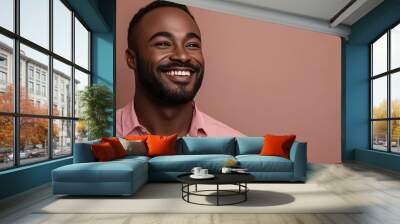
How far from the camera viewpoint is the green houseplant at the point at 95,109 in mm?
7418

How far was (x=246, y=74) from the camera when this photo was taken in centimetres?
855

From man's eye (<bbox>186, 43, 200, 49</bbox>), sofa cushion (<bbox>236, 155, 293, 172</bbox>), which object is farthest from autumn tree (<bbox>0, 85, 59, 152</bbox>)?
man's eye (<bbox>186, 43, 200, 49</bbox>)

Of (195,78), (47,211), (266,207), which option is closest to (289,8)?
(195,78)

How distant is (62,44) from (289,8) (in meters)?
4.61

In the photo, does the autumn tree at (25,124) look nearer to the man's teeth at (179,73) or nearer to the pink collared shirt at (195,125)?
the pink collared shirt at (195,125)

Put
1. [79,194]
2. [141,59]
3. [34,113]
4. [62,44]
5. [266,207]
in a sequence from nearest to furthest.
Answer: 1. [266,207]
2. [79,194]
3. [34,113]
4. [62,44]
5. [141,59]

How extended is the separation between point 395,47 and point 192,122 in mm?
4570

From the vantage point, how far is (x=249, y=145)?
6.83 metres

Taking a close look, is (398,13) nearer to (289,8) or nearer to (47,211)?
(289,8)

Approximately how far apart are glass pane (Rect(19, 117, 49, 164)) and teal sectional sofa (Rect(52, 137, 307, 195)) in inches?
26.7

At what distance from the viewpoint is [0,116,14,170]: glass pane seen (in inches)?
184

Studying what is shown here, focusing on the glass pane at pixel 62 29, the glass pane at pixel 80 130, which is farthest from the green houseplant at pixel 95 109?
the glass pane at pixel 62 29

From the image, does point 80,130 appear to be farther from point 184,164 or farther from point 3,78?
point 3,78

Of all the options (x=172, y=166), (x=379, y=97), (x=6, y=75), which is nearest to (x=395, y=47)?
(x=379, y=97)
